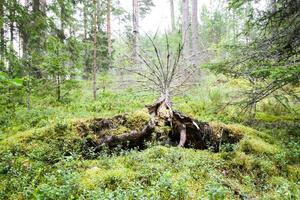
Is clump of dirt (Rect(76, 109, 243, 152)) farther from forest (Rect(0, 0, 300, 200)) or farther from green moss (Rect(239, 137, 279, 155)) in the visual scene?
green moss (Rect(239, 137, 279, 155))

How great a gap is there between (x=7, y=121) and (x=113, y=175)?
4404 mm

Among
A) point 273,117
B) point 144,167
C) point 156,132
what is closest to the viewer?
point 144,167

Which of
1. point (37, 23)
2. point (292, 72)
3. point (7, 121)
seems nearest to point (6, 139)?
point (7, 121)

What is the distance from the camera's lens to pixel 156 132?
253 inches

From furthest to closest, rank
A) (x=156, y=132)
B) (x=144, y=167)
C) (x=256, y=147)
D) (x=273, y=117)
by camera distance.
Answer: (x=273, y=117), (x=156, y=132), (x=256, y=147), (x=144, y=167)

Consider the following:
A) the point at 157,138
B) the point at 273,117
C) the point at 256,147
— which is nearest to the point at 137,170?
the point at 157,138

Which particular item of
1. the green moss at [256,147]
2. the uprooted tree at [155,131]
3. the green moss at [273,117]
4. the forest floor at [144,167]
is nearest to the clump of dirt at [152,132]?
the uprooted tree at [155,131]

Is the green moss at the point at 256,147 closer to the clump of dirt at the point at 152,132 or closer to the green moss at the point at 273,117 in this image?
the clump of dirt at the point at 152,132

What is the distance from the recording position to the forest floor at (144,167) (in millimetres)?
4027

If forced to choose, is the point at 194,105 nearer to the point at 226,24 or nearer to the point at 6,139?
the point at 6,139

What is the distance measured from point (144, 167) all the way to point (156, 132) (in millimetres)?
1657

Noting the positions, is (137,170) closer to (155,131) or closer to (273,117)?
(155,131)

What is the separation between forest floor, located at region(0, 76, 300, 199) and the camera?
13.2 ft

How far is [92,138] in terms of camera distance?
6.09 meters
